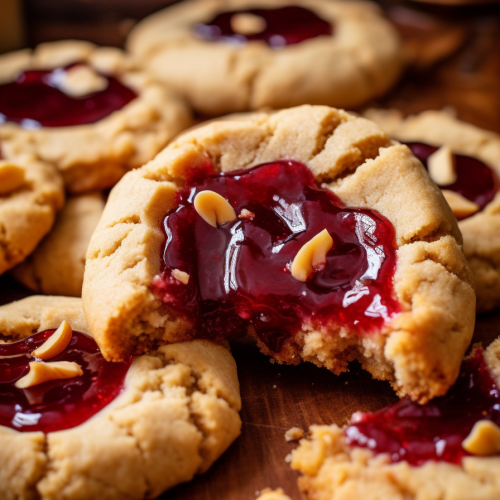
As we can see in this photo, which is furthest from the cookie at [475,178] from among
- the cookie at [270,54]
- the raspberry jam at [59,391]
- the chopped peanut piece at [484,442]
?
the raspberry jam at [59,391]

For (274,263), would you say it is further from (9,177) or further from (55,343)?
(9,177)

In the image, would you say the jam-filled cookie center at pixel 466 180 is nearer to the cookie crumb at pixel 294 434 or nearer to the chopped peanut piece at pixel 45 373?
the cookie crumb at pixel 294 434

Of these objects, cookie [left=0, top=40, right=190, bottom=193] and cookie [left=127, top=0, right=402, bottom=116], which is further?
cookie [left=127, top=0, right=402, bottom=116]

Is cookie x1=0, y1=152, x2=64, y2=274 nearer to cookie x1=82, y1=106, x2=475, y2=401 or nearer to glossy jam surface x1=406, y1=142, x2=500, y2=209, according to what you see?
cookie x1=82, y1=106, x2=475, y2=401

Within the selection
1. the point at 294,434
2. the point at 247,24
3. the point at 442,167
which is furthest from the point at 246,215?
the point at 247,24

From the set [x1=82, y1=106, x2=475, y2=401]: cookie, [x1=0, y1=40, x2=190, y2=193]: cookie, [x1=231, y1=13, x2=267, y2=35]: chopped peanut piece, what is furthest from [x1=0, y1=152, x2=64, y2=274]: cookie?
[x1=231, y1=13, x2=267, y2=35]: chopped peanut piece

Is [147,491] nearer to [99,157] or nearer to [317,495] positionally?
[317,495]
